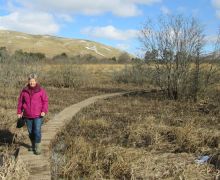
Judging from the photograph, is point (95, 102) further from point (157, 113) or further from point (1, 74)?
point (1, 74)

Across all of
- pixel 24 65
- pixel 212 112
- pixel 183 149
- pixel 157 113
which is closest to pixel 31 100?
pixel 183 149

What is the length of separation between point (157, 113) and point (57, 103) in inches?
200

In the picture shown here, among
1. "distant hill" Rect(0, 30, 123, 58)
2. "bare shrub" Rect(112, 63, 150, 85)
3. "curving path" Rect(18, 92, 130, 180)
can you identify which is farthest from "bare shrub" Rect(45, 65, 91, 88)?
"distant hill" Rect(0, 30, 123, 58)

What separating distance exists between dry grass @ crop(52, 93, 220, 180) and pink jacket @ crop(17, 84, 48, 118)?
3.59 ft

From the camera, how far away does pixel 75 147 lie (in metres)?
10.9

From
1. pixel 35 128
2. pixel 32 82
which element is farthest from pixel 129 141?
pixel 32 82

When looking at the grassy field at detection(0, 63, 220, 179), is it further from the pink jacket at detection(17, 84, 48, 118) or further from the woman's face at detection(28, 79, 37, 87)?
the woman's face at detection(28, 79, 37, 87)

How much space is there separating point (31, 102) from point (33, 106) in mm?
99

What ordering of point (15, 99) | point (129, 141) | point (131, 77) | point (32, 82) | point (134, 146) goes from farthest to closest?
point (131, 77), point (15, 99), point (129, 141), point (134, 146), point (32, 82)

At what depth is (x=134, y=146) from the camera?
38.0 ft

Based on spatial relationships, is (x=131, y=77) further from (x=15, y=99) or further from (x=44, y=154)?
(x=44, y=154)

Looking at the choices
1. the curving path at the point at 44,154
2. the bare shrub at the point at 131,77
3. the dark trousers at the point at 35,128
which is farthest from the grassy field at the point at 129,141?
the bare shrub at the point at 131,77

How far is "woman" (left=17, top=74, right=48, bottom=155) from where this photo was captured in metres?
10.2

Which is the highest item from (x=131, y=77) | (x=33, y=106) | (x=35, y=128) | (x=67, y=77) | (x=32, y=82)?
(x=32, y=82)
